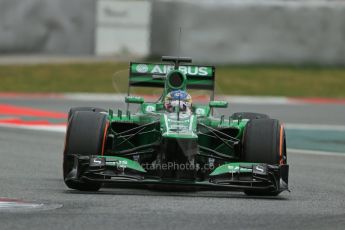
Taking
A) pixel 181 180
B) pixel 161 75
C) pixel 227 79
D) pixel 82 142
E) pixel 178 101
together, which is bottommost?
pixel 227 79

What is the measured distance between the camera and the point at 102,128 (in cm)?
1165

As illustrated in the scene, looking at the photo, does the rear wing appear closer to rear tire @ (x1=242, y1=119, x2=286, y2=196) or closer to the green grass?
rear tire @ (x1=242, y1=119, x2=286, y2=196)

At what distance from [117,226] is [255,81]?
2345cm

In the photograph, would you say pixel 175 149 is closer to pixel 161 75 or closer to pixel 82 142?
pixel 82 142

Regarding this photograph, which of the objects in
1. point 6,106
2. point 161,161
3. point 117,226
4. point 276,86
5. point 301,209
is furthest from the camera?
point 276,86

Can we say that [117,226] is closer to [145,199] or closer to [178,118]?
[145,199]

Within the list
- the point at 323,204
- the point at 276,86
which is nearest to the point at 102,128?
the point at 323,204

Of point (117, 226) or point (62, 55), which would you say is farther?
point (62, 55)

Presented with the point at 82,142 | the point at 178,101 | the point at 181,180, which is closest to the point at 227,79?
the point at 178,101

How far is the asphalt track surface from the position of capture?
29.2ft

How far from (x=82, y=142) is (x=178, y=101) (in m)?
1.32

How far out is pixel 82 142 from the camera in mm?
11445

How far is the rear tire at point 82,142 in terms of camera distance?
1140 cm

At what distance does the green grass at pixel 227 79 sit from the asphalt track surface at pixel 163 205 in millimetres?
15101
